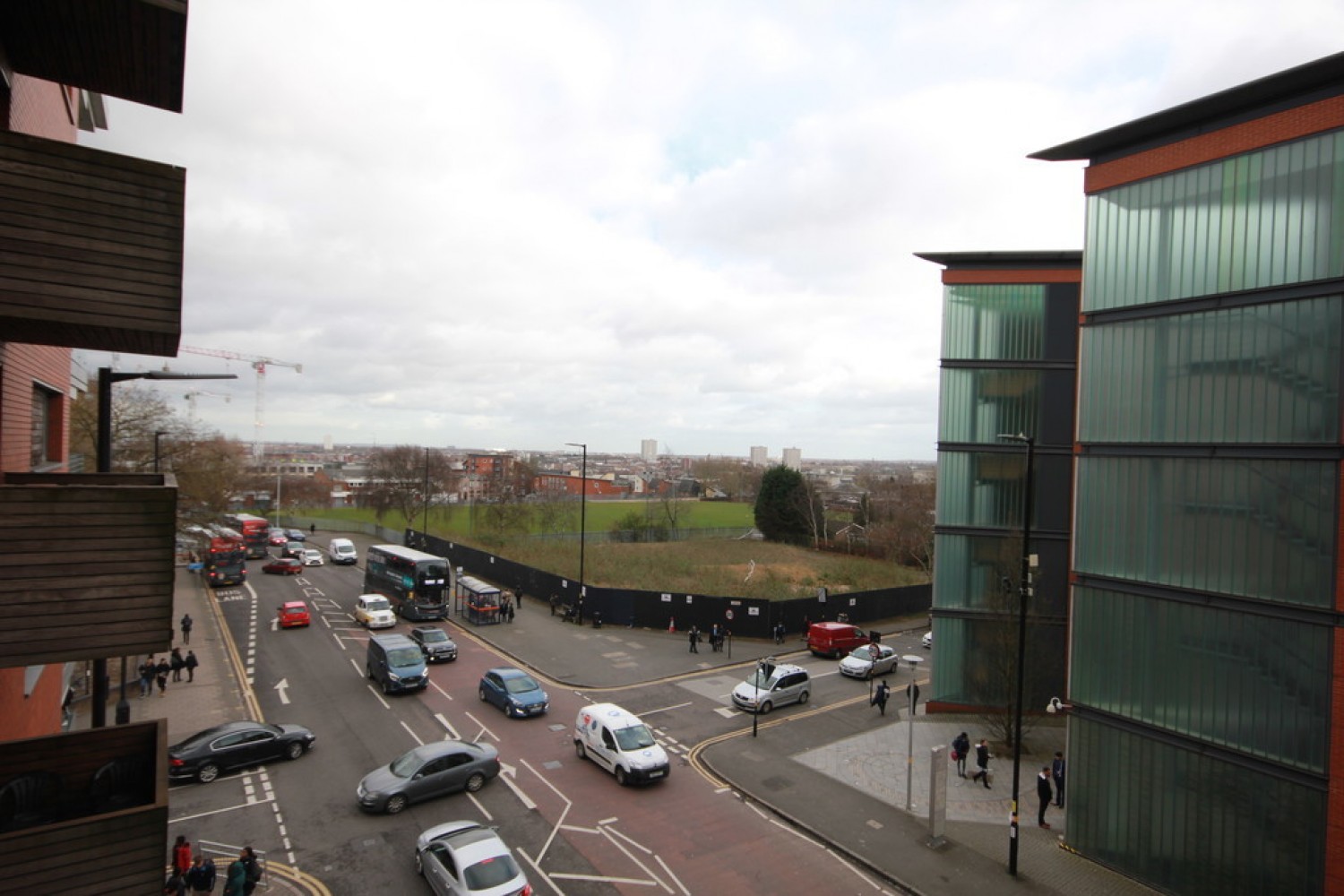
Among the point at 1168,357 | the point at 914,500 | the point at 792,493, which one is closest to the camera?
the point at 1168,357

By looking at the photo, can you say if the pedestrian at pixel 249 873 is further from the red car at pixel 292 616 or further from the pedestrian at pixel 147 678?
the red car at pixel 292 616

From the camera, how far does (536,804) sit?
50.5ft

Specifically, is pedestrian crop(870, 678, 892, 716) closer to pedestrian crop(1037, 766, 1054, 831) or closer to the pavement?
the pavement

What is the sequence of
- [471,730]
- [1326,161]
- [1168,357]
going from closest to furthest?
1. [1326,161]
2. [1168,357]
3. [471,730]

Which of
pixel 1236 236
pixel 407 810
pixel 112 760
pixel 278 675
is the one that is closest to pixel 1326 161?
pixel 1236 236

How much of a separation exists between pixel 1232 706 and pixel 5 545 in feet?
53.9

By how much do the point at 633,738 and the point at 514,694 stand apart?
210 inches

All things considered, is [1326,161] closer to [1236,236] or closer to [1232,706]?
[1236,236]

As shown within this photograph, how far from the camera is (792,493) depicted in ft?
219

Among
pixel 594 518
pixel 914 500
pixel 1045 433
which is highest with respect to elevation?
pixel 1045 433

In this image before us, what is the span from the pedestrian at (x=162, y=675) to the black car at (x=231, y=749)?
6.27 meters

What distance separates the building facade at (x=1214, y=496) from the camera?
10.9 m

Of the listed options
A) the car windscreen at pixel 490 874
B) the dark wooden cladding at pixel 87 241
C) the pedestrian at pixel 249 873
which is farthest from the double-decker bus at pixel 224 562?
the dark wooden cladding at pixel 87 241

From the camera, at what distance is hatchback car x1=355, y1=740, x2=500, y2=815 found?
48.6 feet
